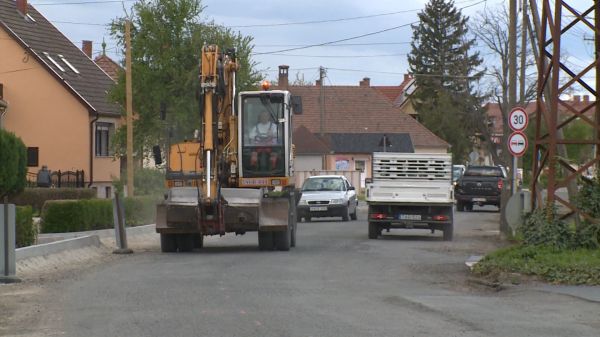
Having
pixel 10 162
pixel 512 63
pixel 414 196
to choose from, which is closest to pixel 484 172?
pixel 512 63

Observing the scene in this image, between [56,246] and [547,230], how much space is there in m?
9.38

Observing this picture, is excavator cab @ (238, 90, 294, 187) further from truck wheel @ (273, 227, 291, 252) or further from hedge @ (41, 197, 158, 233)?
hedge @ (41, 197, 158, 233)

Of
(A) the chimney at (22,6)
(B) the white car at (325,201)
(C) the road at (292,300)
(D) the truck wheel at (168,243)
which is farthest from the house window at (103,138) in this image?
(C) the road at (292,300)

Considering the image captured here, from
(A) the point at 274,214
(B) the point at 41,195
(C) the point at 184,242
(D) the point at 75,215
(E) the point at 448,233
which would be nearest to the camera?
(A) the point at 274,214

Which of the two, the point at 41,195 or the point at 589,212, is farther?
the point at 41,195

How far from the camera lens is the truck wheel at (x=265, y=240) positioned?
23.3m

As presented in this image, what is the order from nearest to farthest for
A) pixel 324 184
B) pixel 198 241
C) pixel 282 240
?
1. pixel 282 240
2. pixel 198 241
3. pixel 324 184

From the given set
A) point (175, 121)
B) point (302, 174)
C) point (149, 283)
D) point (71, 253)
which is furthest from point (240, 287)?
point (302, 174)

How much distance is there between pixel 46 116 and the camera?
1918 inches

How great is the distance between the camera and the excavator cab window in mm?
23609

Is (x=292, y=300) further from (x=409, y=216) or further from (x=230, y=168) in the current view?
(x=409, y=216)

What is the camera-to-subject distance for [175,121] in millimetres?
40625

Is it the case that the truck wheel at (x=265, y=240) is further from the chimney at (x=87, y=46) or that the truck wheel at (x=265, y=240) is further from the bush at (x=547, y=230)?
the chimney at (x=87, y=46)

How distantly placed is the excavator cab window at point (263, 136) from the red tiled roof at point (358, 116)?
57.5 metres
